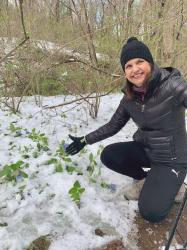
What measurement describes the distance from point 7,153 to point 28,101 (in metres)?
1.56

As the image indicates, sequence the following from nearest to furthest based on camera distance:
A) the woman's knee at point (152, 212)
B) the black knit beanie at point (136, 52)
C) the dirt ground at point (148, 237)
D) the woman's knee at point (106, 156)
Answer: the dirt ground at point (148, 237)
the black knit beanie at point (136, 52)
the woman's knee at point (152, 212)
the woman's knee at point (106, 156)

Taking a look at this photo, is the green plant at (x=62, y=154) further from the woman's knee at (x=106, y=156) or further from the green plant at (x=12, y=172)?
the green plant at (x=12, y=172)

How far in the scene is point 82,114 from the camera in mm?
4551

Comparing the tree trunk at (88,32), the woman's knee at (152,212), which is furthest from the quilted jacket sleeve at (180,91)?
the tree trunk at (88,32)

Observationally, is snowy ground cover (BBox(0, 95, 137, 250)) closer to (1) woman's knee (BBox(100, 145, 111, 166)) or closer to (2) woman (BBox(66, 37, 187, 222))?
(1) woman's knee (BBox(100, 145, 111, 166))

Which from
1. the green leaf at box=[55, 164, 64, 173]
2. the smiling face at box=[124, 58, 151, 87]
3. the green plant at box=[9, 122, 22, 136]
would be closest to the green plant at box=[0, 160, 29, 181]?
the green leaf at box=[55, 164, 64, 173]

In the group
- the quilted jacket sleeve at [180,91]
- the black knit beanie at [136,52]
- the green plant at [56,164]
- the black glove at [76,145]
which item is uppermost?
the black knit beanie at [136,52]

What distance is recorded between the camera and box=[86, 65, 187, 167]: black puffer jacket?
2.60m

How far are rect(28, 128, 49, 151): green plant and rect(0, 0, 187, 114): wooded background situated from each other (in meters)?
0.57

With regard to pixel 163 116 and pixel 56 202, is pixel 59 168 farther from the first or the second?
pixel 163 116

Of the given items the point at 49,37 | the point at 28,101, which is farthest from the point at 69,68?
the point at 28,101

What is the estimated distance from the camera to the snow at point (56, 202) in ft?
8.13

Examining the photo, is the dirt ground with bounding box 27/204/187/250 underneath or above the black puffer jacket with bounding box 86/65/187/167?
underneath

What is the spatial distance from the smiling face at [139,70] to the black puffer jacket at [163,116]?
0.05 m
